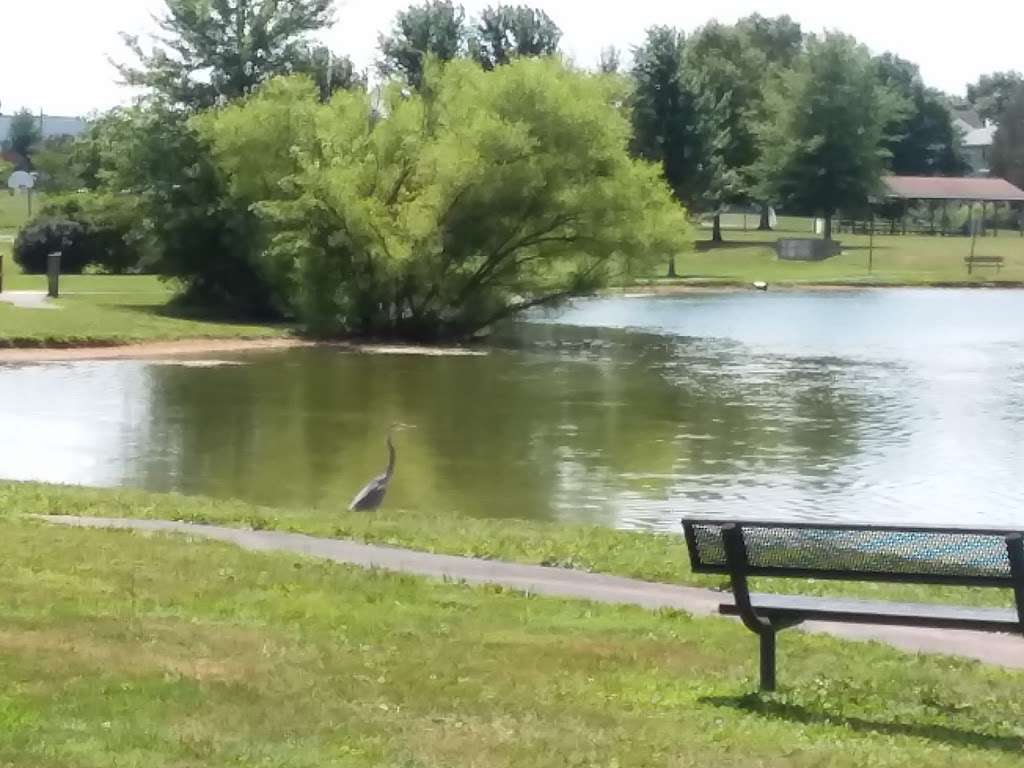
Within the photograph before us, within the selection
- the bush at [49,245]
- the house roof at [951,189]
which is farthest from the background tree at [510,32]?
the bush at [49,245]

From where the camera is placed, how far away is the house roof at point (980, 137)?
171275mm

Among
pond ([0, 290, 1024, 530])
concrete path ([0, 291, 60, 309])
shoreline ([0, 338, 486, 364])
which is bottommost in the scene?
pond ([0, 290, 1024, 530])

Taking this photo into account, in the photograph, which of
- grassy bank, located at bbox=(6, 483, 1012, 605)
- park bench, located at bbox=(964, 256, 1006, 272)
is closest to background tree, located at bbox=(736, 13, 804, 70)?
park bench, located at bbox=(964, 256, 1006, 272)

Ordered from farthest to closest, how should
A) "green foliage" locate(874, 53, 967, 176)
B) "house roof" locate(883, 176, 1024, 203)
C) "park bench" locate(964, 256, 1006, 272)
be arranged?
1. "green foliage" locate(874, 53, 967, 176)
2. "house roof" locate(883, 176, 1024, 203)
3. "park bench" locate(964, 256, 1006, 272)

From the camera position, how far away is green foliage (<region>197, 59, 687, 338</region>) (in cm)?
5100

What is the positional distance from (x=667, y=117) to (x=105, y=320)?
54243 millimetres

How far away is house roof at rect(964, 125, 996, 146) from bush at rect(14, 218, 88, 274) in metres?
116

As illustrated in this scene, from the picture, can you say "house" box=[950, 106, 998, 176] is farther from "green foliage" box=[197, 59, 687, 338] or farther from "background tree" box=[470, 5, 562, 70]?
"green foliage" box=[197, 59, 687, 338]

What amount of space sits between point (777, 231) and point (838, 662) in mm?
110975

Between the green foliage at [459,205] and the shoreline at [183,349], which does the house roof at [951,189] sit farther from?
the shoreline at [183,349]

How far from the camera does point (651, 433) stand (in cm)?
3119

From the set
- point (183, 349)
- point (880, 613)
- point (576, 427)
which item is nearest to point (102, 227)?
point (183, 349)

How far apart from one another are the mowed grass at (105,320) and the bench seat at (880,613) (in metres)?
36.7

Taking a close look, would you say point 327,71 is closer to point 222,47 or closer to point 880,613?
point 222,47
